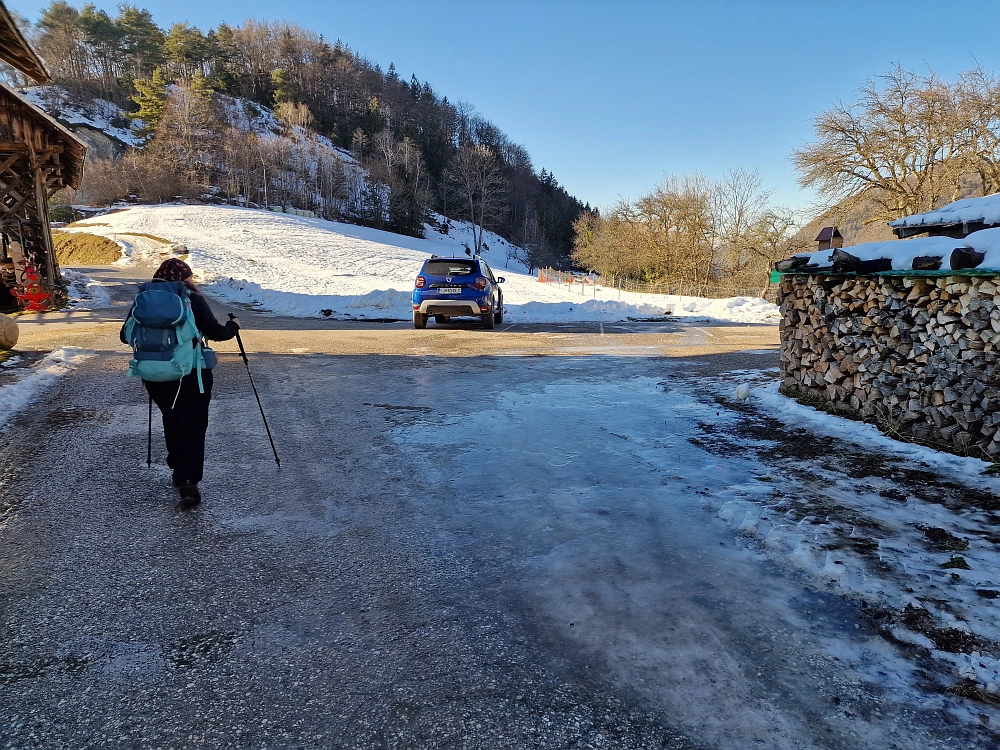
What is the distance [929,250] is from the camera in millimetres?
5328

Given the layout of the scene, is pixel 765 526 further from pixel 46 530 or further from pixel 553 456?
pixel 46 530

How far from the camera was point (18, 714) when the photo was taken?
6.78 feet

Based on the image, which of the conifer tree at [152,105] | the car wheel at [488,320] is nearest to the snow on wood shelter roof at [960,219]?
the car wheel at [488,320]

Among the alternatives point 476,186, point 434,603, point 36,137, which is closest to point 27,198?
point 36,137

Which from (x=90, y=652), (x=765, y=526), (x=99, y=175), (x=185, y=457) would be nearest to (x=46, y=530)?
(x=185, y=457)

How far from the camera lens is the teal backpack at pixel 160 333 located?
3.79 meters

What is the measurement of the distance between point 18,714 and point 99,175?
73.7 metres

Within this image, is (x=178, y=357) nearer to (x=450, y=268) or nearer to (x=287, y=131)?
(x=450, y=268)

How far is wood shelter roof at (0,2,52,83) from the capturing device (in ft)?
31.5

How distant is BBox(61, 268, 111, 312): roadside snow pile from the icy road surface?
50.0ft

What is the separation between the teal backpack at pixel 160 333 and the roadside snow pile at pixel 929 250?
6.32 m

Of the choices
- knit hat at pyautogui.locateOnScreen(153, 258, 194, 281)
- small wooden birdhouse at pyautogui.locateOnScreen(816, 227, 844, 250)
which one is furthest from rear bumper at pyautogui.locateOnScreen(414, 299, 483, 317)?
small wooden birdhouse at pyautogui.locateOnScreen(816, 227, 844, 250)

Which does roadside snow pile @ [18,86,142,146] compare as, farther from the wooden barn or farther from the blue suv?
the blue suv

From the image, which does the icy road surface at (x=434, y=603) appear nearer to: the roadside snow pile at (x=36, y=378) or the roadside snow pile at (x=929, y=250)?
the roadside snow pile at (x=36, y=378)
